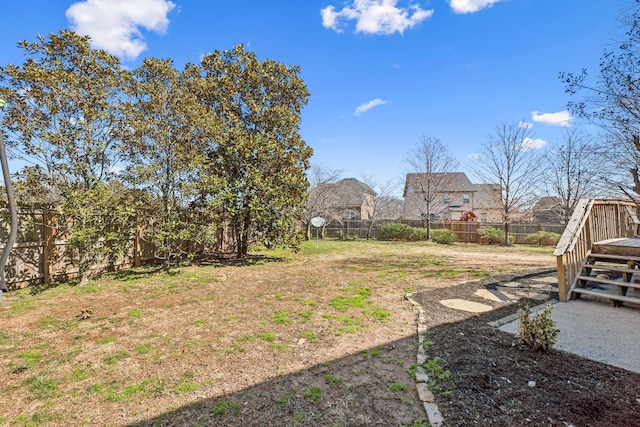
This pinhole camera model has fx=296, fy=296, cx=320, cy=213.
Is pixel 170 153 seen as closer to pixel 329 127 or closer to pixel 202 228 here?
pixel 202 228

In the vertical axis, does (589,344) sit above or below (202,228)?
below

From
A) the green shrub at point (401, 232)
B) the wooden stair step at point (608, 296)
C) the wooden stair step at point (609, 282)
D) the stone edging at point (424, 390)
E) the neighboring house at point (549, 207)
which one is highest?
the neighboring house at point (549, 207)

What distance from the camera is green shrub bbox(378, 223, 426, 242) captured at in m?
18.2

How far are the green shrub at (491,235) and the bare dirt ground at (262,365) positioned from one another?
1301cm

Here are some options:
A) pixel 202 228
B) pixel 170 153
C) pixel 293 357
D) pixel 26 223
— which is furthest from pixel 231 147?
pixel 293 357

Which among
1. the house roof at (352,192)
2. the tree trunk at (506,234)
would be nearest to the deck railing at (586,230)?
the tree trunk at (506,234)

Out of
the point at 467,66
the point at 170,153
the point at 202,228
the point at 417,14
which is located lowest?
the point at 202,228

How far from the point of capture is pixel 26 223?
5.45m

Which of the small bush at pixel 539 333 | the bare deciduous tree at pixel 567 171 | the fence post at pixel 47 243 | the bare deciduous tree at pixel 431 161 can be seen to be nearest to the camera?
the small bush at pixel 539 333

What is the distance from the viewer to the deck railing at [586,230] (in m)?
4.71

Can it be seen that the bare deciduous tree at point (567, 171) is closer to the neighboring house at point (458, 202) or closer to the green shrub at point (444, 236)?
the green shrub at point (444, 236)

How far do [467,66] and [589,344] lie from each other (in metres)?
8.38

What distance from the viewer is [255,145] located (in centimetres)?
857

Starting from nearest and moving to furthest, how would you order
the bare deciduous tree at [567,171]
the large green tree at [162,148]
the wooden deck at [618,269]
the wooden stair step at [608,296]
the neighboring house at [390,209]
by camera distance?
the wooden stair step at [608,296]
the wooden deck at [618,269]
the large green tree at [162,148]
the bare deciduous tree at [567,171]
the neighboring house at [390,209]
